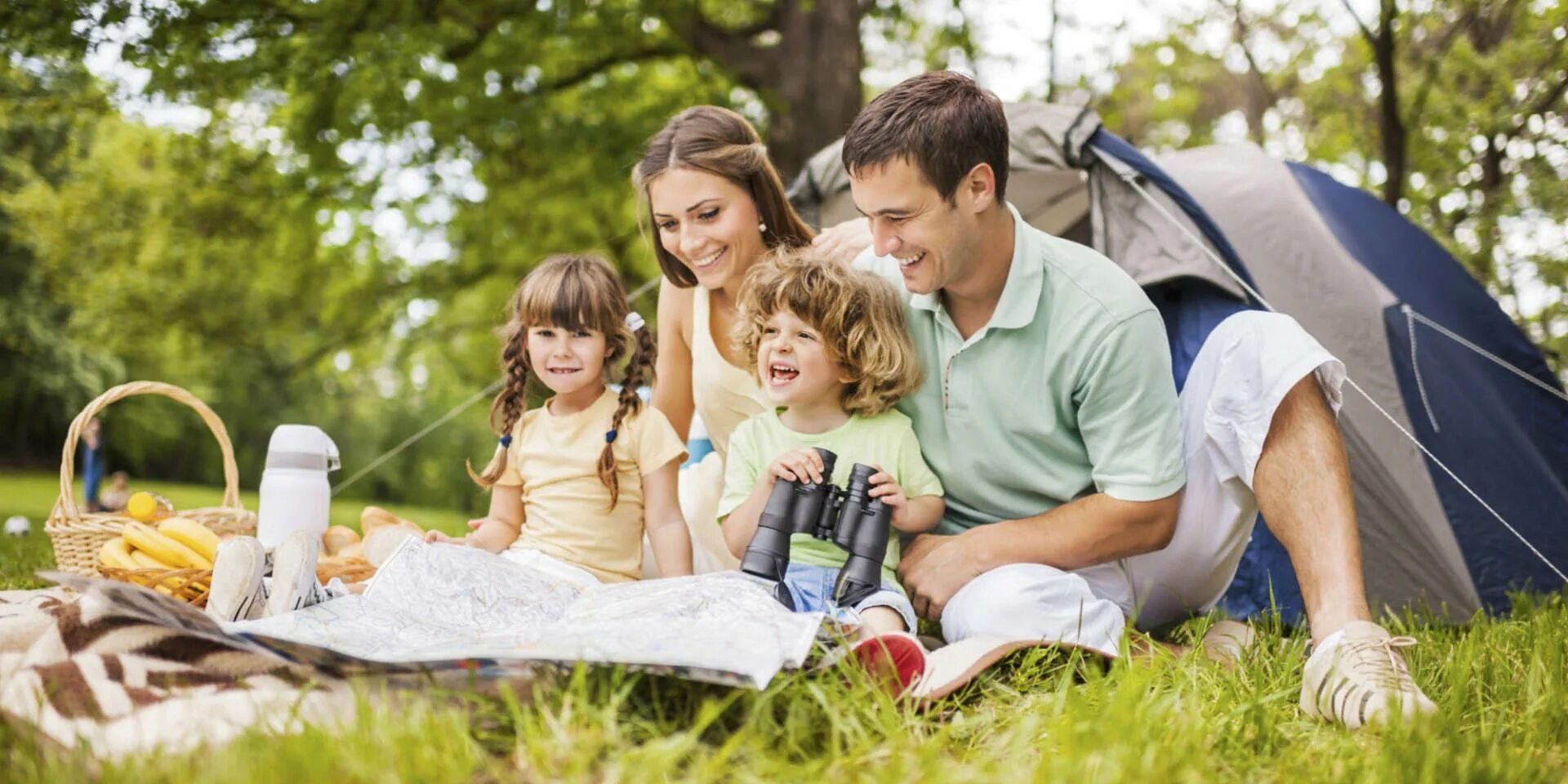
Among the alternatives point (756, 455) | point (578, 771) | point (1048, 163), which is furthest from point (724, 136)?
point (578, 771)

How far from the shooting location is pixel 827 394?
2.49m

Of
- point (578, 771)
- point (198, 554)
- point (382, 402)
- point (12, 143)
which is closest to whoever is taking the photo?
point (578, 771)

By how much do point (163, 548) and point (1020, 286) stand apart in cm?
208

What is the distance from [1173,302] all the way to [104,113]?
5019 millimetres

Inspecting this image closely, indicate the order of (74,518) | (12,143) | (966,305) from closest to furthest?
(966,305)
(74,518)
(12,143)

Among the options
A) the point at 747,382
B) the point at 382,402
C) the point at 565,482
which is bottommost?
the point at 382,402

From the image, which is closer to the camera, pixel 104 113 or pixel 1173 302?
pixel 1173 302

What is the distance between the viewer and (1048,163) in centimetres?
338

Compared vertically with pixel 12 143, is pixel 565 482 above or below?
below

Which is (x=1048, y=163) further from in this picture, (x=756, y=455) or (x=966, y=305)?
(x=756, y=455)

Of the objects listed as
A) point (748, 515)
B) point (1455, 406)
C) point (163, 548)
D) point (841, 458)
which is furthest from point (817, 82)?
point (163, 548)

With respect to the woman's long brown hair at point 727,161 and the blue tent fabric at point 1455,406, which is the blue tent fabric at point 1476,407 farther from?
the woman's long brown hair at point 727,161

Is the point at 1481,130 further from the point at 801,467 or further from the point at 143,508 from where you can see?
the point at 143,508

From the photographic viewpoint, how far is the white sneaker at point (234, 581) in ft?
7.03
